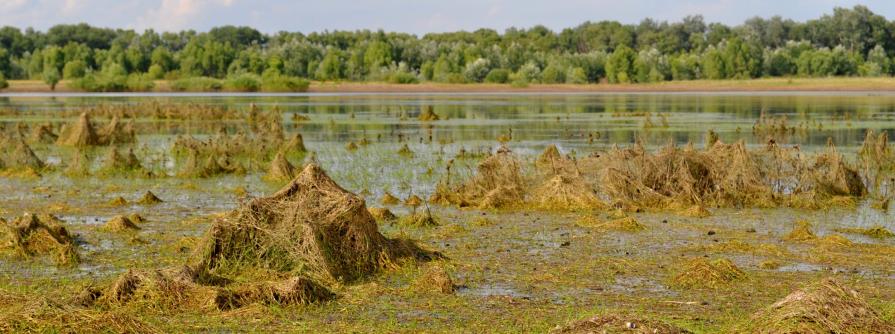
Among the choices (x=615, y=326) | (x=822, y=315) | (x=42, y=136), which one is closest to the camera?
(x=615, y=326)

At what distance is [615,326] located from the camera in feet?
25.6

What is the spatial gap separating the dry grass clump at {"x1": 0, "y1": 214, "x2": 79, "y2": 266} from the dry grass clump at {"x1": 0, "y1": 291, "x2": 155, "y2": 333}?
4228 mm

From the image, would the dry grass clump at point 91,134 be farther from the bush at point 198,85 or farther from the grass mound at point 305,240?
the bush at point 198,85

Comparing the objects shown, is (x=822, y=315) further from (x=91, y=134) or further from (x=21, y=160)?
(x=91, y=134)

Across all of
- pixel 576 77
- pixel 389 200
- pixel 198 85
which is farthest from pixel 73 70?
pixel 389 200

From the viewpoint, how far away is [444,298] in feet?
37.6

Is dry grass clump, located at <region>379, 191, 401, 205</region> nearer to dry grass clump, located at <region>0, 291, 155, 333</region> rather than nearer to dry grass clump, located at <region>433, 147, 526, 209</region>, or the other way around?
dry grass clump, located at <region>433, 147, 526, 209</region>

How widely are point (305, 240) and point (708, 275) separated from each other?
486cm

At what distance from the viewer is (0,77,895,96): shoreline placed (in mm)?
119562

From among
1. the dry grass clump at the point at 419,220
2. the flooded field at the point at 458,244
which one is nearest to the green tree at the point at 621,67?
the flooded field at the point at 458,244

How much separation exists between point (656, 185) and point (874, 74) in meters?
132

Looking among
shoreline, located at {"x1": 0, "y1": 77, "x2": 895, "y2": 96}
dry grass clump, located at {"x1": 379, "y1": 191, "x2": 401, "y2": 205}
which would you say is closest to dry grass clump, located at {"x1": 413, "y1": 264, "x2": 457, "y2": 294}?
dry grass clump, located at {"x1": 379, "y1": 191, "x2": 401, "y2": 205}

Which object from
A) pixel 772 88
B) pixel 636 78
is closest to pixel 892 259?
pixel 772 88

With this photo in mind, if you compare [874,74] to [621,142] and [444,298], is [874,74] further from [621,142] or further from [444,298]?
[444,298]
